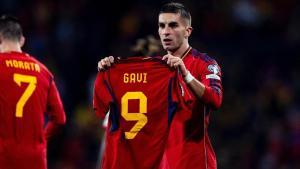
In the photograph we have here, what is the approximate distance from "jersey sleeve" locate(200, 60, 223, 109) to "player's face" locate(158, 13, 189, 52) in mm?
365

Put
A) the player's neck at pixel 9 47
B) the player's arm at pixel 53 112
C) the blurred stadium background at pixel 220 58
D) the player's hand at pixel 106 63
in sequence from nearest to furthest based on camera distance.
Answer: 1. the player's hand at pixel 106 63
2. the player's neck at pixel 9 47
3. the player's arm at pixel 53 112
4. the blurred stadium background at pixel 220 58

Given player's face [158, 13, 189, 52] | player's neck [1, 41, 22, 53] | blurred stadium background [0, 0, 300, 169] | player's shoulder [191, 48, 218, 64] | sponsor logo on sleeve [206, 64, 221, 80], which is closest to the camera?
sponsor logo on sleeve [206, 64, 221, 80]

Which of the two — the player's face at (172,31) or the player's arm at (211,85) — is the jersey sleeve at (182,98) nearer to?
the player's arm at (211,85)

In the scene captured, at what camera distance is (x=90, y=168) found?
46.4 feet

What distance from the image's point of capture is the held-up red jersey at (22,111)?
796cm

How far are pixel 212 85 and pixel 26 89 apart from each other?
187 cm

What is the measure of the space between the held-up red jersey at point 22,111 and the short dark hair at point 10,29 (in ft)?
0.65

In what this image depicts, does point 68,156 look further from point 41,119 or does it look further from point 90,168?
point 41,119

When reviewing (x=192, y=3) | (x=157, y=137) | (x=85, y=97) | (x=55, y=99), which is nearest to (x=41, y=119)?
(x=55, y=99)

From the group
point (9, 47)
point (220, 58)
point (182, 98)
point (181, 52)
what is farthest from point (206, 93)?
point (220, 58)

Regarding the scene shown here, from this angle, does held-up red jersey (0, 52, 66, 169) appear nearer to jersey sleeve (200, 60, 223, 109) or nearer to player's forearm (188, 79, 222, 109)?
jersey sleeve (200, 60, 223, 109)

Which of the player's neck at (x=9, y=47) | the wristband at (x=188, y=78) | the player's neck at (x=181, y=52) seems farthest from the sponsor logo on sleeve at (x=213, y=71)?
the player's neck at (x=9, y=47)

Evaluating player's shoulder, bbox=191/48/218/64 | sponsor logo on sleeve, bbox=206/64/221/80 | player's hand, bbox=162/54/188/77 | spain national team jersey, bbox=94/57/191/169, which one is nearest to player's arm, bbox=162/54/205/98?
player's hand, bbox=162/54/188/77

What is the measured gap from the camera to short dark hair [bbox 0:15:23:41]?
823 centimetres
